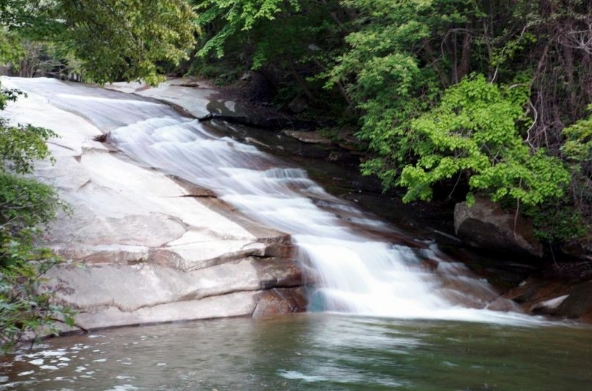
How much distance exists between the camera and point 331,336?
9250 millimetres

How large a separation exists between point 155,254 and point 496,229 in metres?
7.85

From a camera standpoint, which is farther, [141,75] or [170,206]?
[170,206]

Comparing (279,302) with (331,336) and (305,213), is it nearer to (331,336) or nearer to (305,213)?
(331,336)

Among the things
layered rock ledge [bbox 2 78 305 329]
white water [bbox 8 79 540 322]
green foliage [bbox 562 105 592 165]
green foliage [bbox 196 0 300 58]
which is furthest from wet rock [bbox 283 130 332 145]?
green foliage [bbox 562 105 592 165]

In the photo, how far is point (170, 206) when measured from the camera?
12656mm

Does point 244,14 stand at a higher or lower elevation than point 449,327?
higher

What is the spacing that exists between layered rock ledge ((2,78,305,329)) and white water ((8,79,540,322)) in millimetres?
940

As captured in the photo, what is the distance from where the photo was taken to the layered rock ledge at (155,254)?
9883mm

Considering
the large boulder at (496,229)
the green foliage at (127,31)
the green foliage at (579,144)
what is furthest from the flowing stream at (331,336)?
the green foliage at (127,31)

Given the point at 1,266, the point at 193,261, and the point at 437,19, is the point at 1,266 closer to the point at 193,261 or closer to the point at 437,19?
the point at 193,261

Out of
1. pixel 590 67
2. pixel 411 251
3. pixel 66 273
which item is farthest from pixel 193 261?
pixel 590 67

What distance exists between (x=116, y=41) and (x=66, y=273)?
352cm

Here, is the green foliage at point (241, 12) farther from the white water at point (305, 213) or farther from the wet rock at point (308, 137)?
the wet rock at point (308, 137)

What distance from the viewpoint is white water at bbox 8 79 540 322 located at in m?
12.1
